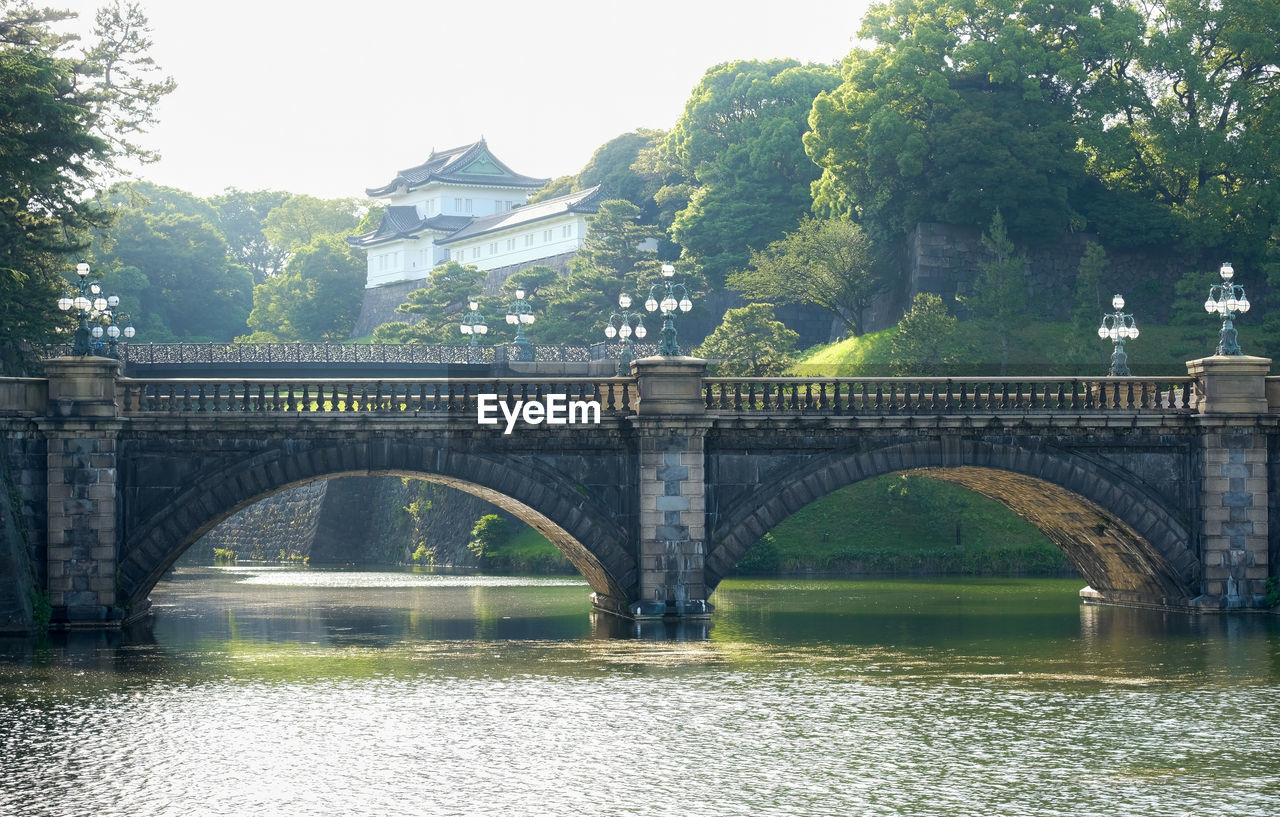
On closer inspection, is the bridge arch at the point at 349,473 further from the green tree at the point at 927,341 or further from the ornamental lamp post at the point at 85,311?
the green tree at the point at 927,341

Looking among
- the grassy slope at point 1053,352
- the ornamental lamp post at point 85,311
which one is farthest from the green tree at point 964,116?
the ornamental lamp post at point 85,311

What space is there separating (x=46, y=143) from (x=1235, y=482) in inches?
1455

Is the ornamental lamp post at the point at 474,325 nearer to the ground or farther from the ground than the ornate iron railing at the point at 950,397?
farther from the ground

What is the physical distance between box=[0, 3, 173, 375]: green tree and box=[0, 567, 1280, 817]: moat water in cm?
1491

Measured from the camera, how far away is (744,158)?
10288cm

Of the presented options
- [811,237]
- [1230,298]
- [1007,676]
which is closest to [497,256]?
[811,237]

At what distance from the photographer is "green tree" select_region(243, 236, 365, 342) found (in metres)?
136

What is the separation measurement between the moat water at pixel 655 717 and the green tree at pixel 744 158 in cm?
5547

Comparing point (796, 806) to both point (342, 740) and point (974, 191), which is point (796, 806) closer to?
point (342, 740)

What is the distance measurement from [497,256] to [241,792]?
111 m

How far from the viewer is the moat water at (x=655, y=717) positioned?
71.9 feet

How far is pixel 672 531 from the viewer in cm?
4059

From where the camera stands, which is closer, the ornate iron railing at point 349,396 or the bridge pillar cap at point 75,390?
the bridge pillar cap at point 75,390

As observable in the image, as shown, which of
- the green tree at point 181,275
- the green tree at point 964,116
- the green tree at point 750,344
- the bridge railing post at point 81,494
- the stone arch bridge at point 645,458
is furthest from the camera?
the green tree at point 181,275
